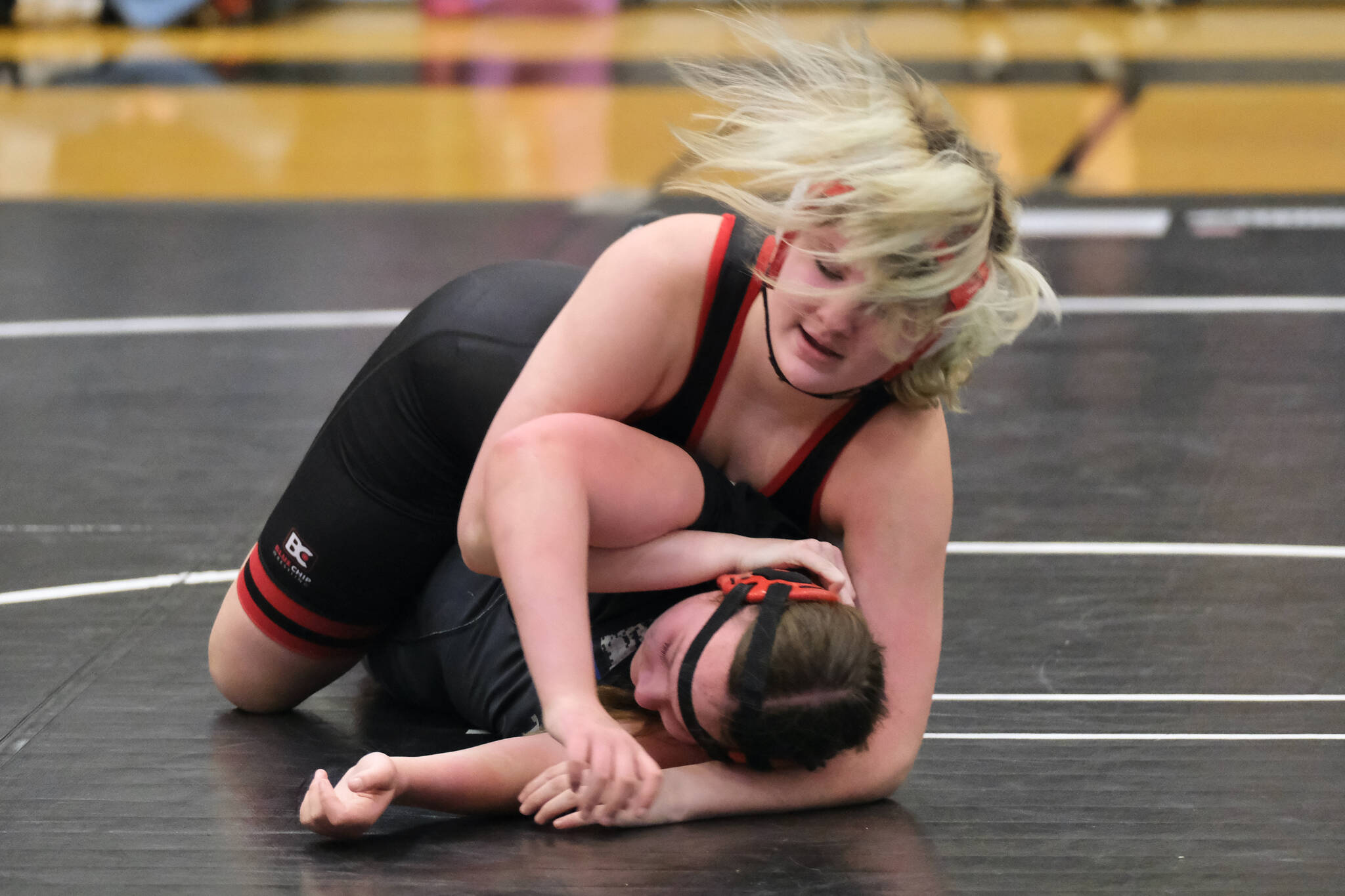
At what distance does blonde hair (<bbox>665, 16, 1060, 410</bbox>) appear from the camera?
1.55 metres

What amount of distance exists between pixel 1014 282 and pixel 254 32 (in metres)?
8.23

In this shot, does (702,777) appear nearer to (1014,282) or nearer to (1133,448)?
(1014,282)

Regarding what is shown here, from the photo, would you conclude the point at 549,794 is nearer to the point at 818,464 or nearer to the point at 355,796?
the point at 355,796

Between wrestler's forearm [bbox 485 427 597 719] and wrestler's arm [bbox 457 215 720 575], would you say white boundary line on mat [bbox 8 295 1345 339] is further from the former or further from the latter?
wrestler's forearm [bbox 485 427 597 719]

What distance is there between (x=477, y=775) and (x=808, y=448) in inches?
22.5

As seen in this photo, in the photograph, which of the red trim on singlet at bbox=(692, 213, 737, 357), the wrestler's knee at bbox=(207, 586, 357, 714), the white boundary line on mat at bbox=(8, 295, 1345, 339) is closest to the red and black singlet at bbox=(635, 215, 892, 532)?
the red trim on singlet at bbox=(692, 213, 737, 357)

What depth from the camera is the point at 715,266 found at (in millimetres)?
1783

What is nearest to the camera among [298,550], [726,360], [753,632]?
[753,632]

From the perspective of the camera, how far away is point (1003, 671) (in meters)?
2.33

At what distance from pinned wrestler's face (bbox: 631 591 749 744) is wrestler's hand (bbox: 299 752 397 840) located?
312 mm

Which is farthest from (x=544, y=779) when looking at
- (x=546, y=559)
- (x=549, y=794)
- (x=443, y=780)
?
(x=546, y=559)

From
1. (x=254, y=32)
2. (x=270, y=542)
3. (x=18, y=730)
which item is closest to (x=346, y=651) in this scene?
(x=270, y=542)

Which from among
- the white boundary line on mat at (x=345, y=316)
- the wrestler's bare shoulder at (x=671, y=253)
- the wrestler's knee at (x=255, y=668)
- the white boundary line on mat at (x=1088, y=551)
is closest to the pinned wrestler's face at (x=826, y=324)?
the wrestler's bare shoulder at (x=671, y=253)

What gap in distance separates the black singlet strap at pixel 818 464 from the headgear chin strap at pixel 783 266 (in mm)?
29
